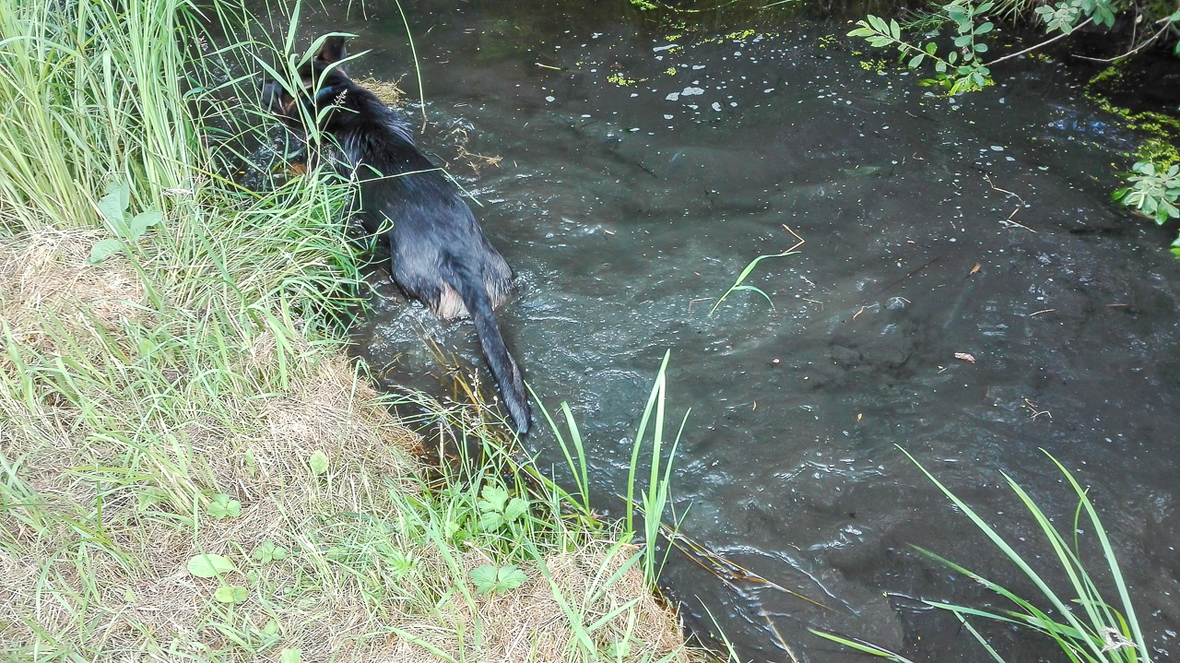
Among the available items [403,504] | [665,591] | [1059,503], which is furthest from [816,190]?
[403,504]

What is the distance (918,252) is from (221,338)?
8.81 ft

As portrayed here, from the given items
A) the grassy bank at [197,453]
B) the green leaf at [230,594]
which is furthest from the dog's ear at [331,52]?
the green leaf at [230,594]

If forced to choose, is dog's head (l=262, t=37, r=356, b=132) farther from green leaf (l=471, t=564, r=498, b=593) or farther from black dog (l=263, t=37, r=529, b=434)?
green leaf (l=471, t=564, r=498, b=593)

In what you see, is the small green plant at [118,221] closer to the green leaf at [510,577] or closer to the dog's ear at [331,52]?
the dog's ear at [331,52]

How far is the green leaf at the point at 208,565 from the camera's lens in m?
2.08

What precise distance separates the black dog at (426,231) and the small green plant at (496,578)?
0.71 m

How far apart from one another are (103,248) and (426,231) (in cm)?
110

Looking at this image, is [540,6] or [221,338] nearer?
[221,338]

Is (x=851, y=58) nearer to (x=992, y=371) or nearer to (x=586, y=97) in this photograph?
(x=586, y=97)

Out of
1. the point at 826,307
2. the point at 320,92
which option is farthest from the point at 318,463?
the point at 320,92

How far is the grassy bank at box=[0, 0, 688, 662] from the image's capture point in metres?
2.04

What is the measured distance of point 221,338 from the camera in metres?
2.53

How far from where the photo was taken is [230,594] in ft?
6.73

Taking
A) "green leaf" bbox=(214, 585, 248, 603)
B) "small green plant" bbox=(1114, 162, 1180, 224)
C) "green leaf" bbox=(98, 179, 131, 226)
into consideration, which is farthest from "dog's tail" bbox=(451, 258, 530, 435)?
"small green plant" bbox=(1114, 162, 1180, 224)
